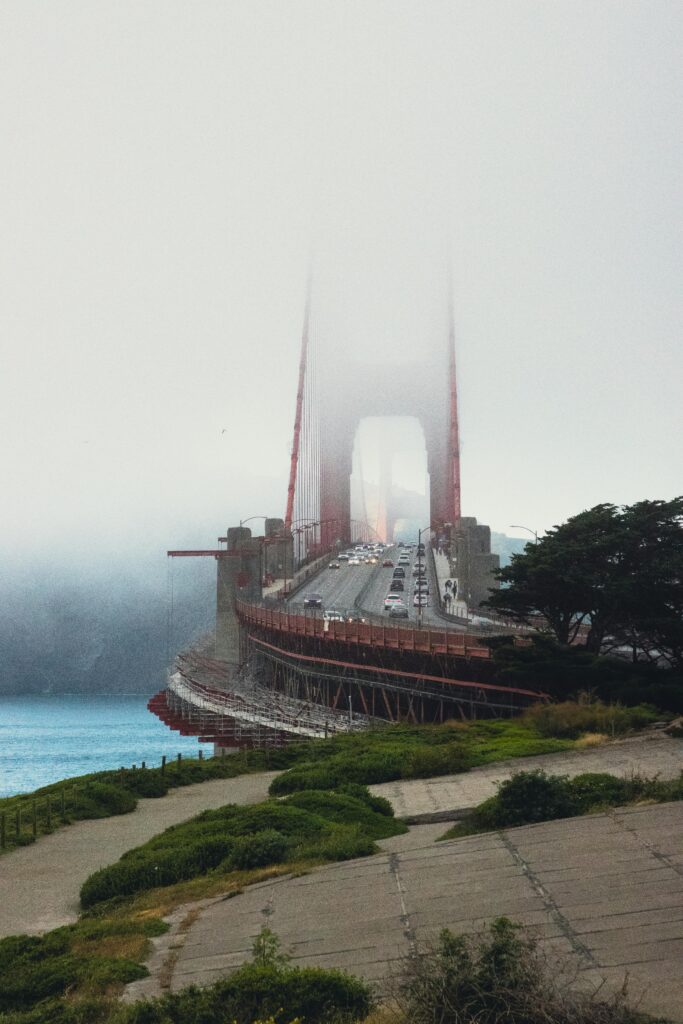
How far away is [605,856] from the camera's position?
11.2 m

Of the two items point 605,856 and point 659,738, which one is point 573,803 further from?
point 659,738

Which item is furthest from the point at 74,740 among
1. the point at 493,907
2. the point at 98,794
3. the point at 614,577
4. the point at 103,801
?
the point at 493,907

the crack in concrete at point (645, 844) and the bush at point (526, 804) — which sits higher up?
the bush at point (526, 804)

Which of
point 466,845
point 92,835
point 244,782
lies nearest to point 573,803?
point 466,845

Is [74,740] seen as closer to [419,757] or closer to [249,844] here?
[419,757]

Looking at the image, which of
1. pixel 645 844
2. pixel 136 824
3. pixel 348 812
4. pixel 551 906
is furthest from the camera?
pixel 136 824

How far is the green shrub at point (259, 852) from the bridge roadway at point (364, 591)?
3985 centimetres

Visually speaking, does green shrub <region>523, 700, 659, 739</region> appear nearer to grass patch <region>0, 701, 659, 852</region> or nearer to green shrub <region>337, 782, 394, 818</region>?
grass patch <region>0, 701, 659, 852</region>

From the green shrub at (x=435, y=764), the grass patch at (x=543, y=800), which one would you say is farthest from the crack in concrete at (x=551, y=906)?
the green shrub at (x=435, y=764)

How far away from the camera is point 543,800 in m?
13.8

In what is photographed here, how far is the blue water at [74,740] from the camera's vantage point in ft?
280

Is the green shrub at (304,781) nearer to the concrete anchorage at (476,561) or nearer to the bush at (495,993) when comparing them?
the bush at (495,993)

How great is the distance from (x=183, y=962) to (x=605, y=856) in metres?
4.83

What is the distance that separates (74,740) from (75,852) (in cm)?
9334
